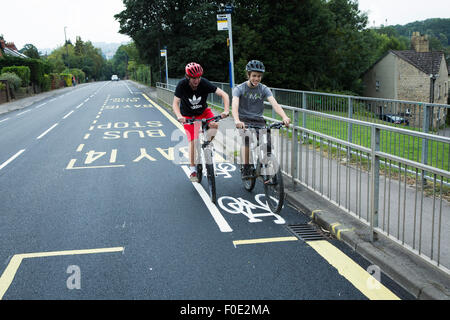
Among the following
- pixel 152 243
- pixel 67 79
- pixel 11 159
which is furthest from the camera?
pixel 67 79

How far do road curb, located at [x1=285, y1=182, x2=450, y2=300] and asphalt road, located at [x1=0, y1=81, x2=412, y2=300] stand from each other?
106 mm

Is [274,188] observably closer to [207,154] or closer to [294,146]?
[294,146]

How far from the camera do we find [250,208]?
633 centimetres

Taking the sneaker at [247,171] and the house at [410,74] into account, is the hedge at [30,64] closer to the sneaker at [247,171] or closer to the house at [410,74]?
the house at [410,74]

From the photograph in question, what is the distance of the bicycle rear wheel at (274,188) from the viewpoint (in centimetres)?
584

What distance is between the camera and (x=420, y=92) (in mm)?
52531

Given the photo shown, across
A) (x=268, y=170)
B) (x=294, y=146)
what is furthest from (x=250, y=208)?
(x=294, y=146)

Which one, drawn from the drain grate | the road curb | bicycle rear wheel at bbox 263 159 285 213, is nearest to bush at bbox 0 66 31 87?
bicycle rear wheel at bbox 263 159 285 213

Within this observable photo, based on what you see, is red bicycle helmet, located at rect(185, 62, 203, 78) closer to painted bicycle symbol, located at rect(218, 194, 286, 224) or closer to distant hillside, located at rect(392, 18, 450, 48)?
painted bicycle symbol, located at rect(218, 194, 286, 224)

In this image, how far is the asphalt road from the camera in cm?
395

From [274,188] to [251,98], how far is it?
1.39 m

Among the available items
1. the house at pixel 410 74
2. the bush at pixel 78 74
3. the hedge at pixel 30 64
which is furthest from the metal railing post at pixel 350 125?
the bush at pixel 78 74
